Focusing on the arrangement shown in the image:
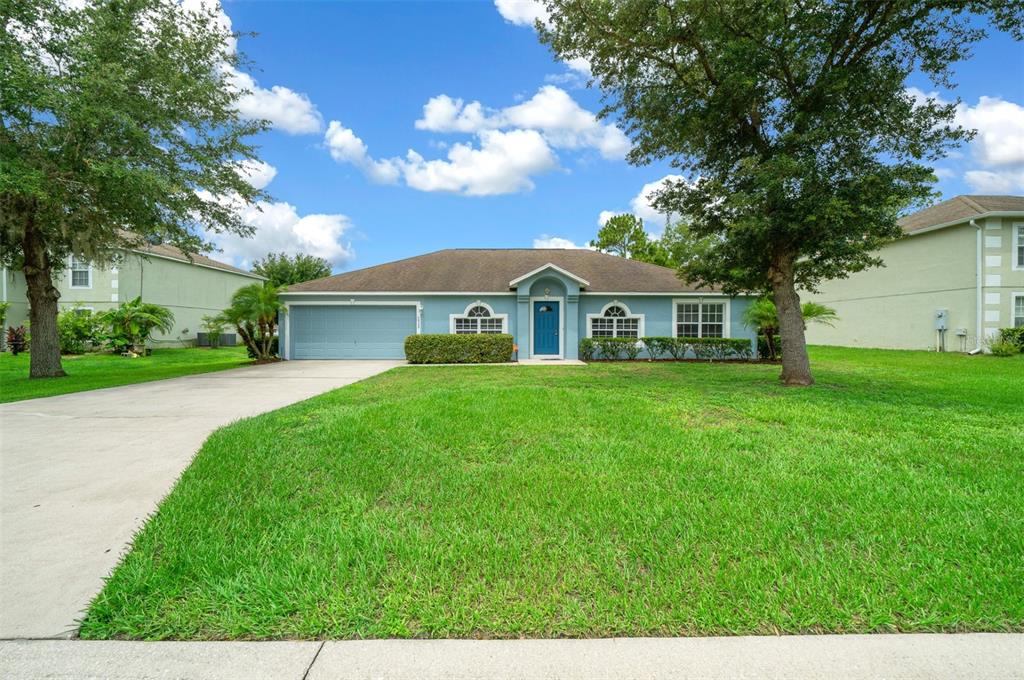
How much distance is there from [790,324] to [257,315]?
53.9 ft

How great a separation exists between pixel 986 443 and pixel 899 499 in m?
2.68

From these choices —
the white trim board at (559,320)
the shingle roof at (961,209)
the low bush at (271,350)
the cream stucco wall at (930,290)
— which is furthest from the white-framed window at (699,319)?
the low bush at (271,350)

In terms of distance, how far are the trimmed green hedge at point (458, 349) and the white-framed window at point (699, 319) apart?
6959 mm

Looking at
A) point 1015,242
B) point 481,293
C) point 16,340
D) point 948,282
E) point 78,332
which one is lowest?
point 16,340

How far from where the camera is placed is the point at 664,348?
1725cm

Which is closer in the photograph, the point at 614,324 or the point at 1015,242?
the point at 1015,242

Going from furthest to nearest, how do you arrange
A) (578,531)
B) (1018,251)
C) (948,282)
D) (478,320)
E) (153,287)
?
(153,287), (948,282), (478,320), (1018,251), (578,531)

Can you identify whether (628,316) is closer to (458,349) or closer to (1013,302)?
(458,349)

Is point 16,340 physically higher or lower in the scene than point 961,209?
lower

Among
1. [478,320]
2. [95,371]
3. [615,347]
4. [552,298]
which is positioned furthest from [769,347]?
[95,371]

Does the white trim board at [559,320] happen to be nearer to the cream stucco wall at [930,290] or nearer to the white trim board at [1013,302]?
the cream stucco wall at [930,290]

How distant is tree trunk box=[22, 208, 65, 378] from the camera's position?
11648 mm

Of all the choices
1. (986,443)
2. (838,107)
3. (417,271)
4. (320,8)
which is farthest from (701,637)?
(417,271)

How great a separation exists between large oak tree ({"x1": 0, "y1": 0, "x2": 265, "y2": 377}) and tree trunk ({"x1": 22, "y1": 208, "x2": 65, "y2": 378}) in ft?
0.09
